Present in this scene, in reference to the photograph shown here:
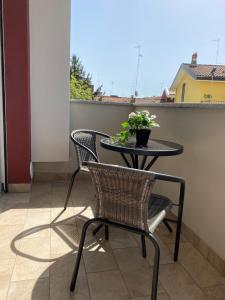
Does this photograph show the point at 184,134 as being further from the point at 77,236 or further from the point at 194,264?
the point at 77,236

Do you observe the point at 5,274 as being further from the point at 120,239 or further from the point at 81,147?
the point at 81,147

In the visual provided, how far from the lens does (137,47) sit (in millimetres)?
5824

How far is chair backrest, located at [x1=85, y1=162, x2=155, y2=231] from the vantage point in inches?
43.5

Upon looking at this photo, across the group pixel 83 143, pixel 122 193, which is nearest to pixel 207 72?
pixel 83 143

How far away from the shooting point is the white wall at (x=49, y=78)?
2770 mm

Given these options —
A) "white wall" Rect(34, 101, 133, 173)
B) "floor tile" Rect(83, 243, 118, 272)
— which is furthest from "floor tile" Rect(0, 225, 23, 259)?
"white wall" Rect(34, 101, 133, 173)

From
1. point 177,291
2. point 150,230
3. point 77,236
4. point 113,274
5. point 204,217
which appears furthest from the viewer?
point 77,236

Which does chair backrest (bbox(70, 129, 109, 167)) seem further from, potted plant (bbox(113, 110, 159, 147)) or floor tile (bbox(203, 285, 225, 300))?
floor tile (bbox(203, 285, 225, 300))

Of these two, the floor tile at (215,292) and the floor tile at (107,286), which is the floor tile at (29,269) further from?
the floor tile at (215,292)

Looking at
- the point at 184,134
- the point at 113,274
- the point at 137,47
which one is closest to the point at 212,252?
the point at 113,274

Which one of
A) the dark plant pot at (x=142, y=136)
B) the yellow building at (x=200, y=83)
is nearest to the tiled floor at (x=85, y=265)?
the dark plant pot at (x=142, y=136)

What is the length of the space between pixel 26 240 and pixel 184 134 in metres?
1.54

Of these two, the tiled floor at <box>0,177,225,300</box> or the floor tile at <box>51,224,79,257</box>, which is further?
the floor tile at <box>51,224,79,257</box>

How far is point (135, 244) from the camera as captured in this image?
1898 mm
